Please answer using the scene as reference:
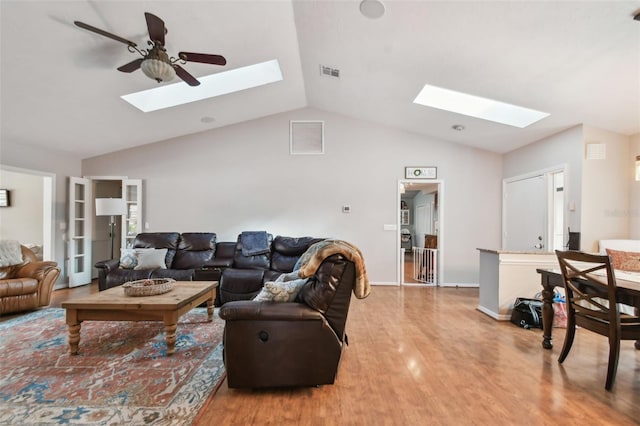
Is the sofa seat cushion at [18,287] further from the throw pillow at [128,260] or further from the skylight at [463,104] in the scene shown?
the skylight at [463,104]

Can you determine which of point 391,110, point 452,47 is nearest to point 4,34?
point 452,47

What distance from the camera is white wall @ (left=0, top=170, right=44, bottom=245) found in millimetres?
5445

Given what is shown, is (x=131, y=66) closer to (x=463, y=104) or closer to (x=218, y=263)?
(x=218, y=263)

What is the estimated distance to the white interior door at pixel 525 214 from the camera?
444 cm

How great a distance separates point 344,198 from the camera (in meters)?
5.55

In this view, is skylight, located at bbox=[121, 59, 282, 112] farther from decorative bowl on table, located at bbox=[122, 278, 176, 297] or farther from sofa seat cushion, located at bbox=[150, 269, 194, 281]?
decorative bowl on table, located at bbox=[122, 278, 176, 297]

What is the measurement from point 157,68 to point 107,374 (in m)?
2.45

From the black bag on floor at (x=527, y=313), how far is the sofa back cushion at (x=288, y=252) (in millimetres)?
2619

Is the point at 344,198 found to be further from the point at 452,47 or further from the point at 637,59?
the point at 637,59

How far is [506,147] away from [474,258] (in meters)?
2.07

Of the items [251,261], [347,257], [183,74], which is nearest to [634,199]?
[347,257]

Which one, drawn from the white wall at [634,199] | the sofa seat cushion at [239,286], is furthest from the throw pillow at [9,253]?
the white wall at [634,199]

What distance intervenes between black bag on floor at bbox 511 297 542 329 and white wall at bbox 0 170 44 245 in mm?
7991

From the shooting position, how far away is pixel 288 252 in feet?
14.5
